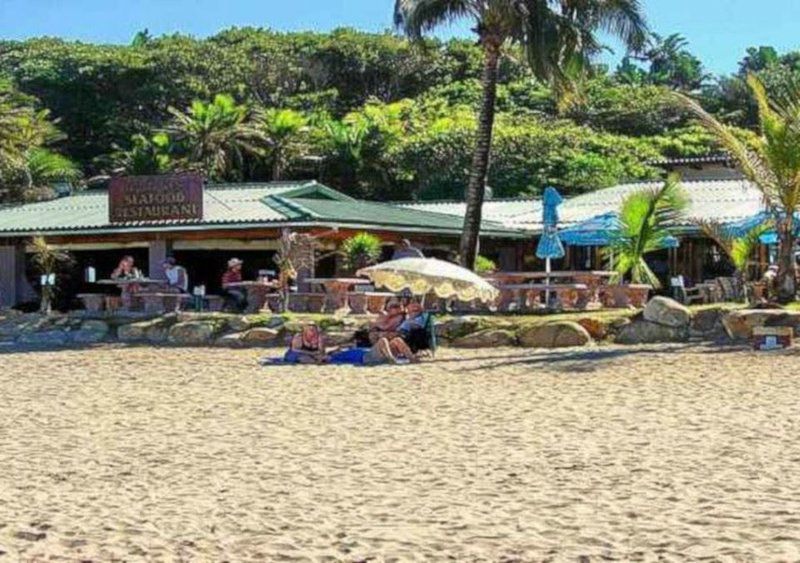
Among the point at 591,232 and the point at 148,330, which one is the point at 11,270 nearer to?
the point at 148,330

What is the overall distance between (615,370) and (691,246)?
1558cm

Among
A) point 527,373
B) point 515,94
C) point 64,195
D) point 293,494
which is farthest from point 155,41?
point 293,494

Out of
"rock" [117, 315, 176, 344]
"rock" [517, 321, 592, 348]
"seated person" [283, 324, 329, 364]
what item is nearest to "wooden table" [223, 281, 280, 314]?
"rock" [117, 315, 176, 344]

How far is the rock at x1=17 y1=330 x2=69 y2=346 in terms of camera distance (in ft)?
70.9

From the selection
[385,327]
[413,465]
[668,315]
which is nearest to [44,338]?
[385,327]

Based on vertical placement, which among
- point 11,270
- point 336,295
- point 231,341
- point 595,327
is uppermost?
point 11,270

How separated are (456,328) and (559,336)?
1.76m

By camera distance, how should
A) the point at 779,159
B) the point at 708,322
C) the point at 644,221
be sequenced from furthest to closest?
the point at 644,221
the point at 708,322
the point at 779,159

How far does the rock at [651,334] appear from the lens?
17.9 m

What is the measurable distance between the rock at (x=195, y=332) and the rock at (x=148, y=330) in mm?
273

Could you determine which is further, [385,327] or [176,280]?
[176,280]

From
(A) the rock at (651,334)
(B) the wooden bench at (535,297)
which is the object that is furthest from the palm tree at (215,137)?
(A) the rock at (651,334)

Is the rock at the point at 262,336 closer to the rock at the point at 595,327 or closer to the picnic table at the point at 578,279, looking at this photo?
the picnic table at the point at 578,279

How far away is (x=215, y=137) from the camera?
45.5 m
